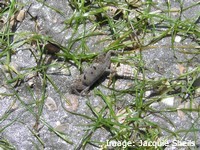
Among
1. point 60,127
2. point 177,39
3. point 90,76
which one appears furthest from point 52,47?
point 177,39

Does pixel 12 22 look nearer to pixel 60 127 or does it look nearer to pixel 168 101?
pixel 60 127

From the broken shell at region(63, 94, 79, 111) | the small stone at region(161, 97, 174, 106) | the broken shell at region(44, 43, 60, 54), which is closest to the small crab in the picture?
the broken shell at region(63, 94, 79, 111)

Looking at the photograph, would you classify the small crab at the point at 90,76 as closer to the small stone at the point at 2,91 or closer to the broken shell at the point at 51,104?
the broken shell at the point at 51,104

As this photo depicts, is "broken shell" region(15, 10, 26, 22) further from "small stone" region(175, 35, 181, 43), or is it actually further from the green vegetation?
"small stone" region(175, 35, 181, 43)

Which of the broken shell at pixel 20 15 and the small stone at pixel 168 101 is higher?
the broken shell at pixel 20 15

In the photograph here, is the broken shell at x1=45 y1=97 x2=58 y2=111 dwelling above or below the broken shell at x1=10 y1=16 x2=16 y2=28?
below

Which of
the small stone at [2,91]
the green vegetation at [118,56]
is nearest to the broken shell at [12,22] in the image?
the green vegetation at [118,56]
